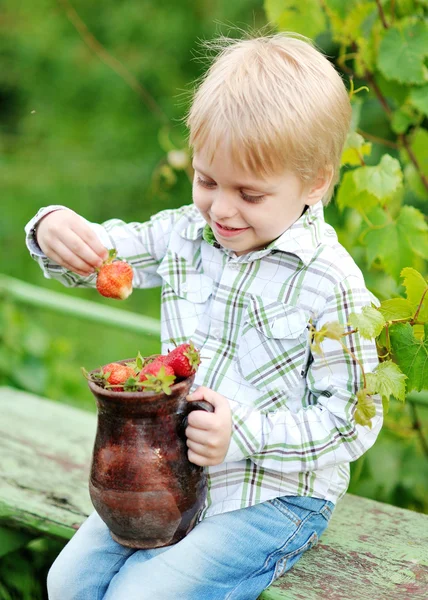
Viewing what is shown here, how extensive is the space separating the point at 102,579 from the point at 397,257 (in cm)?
100

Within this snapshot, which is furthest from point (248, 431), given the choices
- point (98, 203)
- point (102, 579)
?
point (98, 203)

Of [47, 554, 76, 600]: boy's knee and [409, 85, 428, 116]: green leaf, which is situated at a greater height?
[409, 85, 428, 116]: green leaf

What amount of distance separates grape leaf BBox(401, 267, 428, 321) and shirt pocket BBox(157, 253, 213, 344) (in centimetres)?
41

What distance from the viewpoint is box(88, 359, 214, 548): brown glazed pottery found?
1.50 metres

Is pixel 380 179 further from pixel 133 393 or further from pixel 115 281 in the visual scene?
pixel 133 393

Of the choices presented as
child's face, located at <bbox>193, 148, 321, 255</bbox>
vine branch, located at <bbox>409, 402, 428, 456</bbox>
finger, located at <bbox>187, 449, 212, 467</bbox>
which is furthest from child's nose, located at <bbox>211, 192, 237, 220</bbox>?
vine branch, located at <bbox>409, 402, 428, 456</bbox>

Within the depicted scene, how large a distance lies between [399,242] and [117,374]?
0.83 m

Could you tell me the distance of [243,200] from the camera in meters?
1.55

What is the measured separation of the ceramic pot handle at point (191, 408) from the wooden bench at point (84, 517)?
0.39m

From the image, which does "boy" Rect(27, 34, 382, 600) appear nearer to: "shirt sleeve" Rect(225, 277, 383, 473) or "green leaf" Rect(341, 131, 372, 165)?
"shirt sleeve" Rect(225, 277, 383, 473)

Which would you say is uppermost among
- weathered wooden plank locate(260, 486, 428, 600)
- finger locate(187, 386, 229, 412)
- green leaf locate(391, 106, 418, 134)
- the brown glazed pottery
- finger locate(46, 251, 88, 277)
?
green leaf locate(391, 106, 418, 134)

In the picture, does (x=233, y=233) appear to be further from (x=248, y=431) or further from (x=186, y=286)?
(x=248, y=431)

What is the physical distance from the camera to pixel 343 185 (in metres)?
2.05

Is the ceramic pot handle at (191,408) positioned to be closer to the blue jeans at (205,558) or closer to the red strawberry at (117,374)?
the red strawberry at (117,374)
